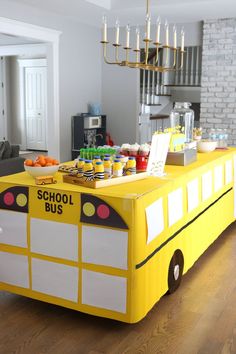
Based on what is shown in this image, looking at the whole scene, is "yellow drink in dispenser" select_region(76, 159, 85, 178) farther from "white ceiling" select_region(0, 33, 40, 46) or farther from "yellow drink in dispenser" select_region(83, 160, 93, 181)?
"white ceiling" select_region(0, 33, 40, 46)

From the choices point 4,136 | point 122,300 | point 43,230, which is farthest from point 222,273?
point 4,136

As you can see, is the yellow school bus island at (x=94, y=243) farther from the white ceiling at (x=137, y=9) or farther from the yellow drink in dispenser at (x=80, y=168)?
the white ceiling at (x=137, y=9)

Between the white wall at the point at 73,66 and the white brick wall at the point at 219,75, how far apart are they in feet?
7.26

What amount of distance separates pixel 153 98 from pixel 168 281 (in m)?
7.80

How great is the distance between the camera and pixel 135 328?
2.68m

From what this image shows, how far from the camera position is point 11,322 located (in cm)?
274

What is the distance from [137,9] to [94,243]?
5519 mm

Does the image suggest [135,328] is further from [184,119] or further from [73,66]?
[73,66]

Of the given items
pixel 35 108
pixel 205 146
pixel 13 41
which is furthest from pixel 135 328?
pixel 35 108

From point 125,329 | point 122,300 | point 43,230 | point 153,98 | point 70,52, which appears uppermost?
point 70,52

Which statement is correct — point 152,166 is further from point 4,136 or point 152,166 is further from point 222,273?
point 4,136

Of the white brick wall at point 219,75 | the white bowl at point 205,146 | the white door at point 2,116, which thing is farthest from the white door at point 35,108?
the white bowl at point 205,146

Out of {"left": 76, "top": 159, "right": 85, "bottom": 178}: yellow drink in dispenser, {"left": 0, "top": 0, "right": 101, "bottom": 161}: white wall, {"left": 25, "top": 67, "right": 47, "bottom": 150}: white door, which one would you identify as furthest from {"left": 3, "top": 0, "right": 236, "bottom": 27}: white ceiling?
{"left": 76, "top": 159, "right": 85, "bottom": 178}: yellow drink in dispenser

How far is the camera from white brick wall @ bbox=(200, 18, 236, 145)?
7.73 m
